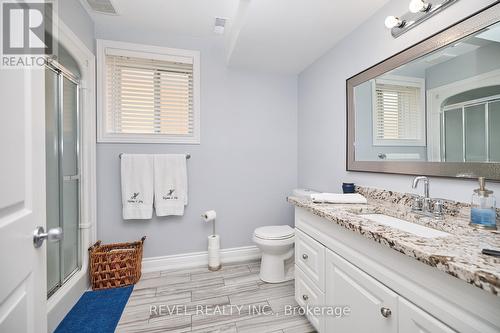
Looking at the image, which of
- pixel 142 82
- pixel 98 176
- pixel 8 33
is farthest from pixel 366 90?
pixel 98 176

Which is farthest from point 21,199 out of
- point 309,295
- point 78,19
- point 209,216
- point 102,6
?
point 102,6

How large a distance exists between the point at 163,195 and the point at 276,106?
160cm

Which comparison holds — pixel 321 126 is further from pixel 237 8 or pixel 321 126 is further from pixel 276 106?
pixel 237 8

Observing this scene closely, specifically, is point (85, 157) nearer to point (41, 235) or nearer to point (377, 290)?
point (41, 235)

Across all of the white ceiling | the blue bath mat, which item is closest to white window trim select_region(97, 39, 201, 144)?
the white ceiling

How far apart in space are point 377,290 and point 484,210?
56 cm

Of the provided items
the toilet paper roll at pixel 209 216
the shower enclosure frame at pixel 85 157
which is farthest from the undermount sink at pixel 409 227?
the shower enclosure frame at pixel 85 157

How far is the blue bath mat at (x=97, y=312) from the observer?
58.3 inches

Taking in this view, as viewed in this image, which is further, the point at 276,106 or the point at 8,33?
the point at 276,106

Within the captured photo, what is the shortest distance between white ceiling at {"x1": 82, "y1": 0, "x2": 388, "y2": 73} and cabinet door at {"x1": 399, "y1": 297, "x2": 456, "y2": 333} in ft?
5.65

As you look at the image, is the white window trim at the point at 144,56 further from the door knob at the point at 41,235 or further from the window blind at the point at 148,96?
the door knob at the point at 41,235

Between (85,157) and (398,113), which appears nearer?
(398,113)

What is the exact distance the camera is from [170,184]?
2.24m

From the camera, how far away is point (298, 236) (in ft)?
5.26
